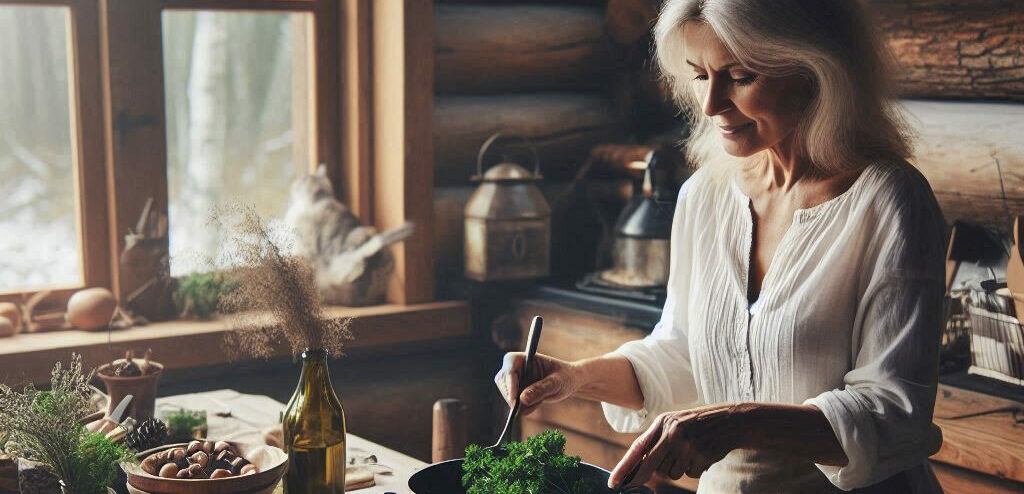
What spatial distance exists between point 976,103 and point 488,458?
1.92m

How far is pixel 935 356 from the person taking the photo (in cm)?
172

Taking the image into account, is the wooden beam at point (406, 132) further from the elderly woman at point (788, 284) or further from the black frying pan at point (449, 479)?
the black frying pan at point (449, 479)

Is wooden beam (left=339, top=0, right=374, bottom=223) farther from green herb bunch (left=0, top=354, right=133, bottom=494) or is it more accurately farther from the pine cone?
green herb bunch (left=0, top=354, right=133, bottom=494)

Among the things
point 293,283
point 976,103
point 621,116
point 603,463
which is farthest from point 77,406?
point 621,116

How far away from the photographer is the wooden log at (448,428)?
2.41 meters

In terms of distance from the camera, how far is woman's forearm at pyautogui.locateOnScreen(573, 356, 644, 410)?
6.69 feet

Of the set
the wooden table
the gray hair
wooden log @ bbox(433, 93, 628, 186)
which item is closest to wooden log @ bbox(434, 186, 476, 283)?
wooden log @ bbox(433, 93, 628, 186)

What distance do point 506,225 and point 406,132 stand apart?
0.45 meters

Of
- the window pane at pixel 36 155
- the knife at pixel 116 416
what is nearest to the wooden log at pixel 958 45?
the knife at pixel 116 416

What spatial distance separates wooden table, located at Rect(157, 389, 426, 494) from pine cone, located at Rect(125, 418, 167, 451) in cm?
18

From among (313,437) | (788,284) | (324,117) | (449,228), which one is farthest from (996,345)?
(324,117)

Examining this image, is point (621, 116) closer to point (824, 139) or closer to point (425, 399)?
point (425, 399)

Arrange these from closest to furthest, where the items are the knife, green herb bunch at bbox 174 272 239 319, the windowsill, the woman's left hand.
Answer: the woman's left hand, the knife, the windowsill, green herb bunch at bbox 174 272 239 319

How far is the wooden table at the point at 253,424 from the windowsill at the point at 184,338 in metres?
0.33
